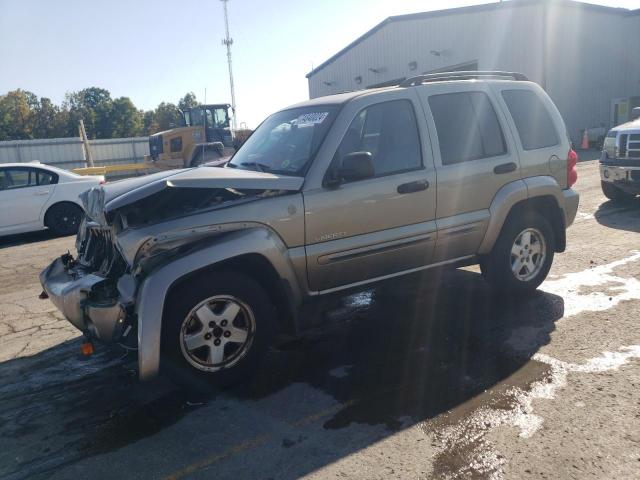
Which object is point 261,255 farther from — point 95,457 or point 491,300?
point 491,300

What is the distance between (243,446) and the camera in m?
3.06

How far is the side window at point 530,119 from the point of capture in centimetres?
506

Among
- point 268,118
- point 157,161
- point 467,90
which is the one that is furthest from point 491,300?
point 157,161

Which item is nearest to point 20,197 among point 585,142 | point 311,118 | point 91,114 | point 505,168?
point 311,118

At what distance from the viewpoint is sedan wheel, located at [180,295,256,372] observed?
3.54 metres

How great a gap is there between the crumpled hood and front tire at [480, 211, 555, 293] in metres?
2.22

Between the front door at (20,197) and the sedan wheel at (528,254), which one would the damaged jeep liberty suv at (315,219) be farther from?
the front door at (20,197)

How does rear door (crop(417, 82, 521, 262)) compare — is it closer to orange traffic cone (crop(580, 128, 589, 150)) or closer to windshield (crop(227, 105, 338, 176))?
windshield (crop(227, 105, 338, 176))

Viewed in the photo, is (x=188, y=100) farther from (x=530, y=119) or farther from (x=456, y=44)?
(x=530, y=119)

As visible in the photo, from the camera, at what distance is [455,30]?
26.4 m

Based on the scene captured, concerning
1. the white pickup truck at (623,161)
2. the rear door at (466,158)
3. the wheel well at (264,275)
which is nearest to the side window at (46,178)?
the wheel well at (264,275)

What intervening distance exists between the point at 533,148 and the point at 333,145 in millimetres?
2250

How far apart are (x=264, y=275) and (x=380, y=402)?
123cm

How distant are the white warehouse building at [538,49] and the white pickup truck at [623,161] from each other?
46.5ft
